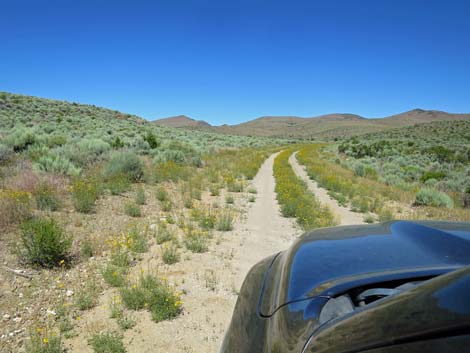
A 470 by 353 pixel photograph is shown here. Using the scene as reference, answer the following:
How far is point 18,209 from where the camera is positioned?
5.71 metres

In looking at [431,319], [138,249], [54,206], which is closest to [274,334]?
[431,319]

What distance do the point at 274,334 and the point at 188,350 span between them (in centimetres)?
217

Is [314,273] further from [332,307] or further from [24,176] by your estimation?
[24,176]

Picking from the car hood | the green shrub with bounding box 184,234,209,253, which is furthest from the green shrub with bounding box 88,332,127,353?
the green shrub with bounding box 184,234,209,253

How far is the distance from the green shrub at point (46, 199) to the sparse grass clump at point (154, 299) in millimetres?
3623

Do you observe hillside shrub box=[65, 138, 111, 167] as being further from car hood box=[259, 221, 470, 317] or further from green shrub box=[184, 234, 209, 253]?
car hood box=[259, 221, 470, 317]

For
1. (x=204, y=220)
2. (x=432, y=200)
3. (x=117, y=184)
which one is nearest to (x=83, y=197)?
(x=117, y=184)

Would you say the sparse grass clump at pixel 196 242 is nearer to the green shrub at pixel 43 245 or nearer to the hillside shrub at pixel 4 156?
the green shrub at pixel 43 245

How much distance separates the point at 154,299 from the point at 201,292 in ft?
2.38

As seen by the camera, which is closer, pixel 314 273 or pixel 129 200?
pixel 314 273

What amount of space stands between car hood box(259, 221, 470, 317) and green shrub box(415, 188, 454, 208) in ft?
29.6

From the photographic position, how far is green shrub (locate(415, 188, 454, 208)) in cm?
1007

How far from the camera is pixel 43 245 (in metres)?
4.46

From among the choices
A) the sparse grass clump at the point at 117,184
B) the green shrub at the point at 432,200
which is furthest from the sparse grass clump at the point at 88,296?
the green shrub at the point at 432,200
